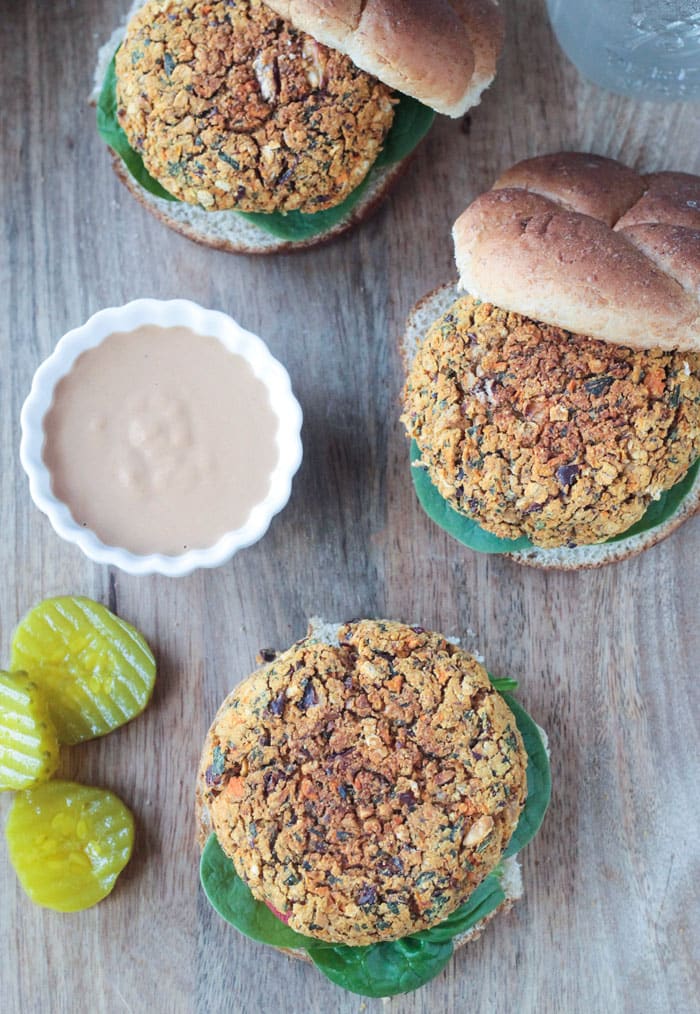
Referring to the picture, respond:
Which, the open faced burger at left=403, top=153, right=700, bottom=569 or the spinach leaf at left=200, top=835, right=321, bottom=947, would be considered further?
the spinach leaf at left=200, top=835, right=321, bottom=947

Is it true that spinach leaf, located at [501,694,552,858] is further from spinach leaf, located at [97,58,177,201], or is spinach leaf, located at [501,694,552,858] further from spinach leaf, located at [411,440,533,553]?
spinach leaf, located at [97,58,177,201]

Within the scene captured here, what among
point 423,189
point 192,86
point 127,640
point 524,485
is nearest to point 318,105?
point 192,86

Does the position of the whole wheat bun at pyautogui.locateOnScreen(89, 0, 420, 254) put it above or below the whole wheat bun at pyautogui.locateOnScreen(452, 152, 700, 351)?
below

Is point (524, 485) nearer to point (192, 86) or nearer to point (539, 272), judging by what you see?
point (539, 272)

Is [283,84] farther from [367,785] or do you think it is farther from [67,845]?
[67,845]

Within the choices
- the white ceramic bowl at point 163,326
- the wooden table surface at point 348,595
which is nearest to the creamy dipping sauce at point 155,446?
the white ceramic bowl at point 163,326

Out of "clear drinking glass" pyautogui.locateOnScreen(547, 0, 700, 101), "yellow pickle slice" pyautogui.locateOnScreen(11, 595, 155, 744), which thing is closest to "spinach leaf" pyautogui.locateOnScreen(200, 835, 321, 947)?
"yellow pickle slice" pyautogui.locateOnScreen(11, 595, 155, 744)

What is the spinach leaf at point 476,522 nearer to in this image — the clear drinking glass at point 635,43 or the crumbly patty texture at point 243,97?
the crumbly patty texture at point 243,97
